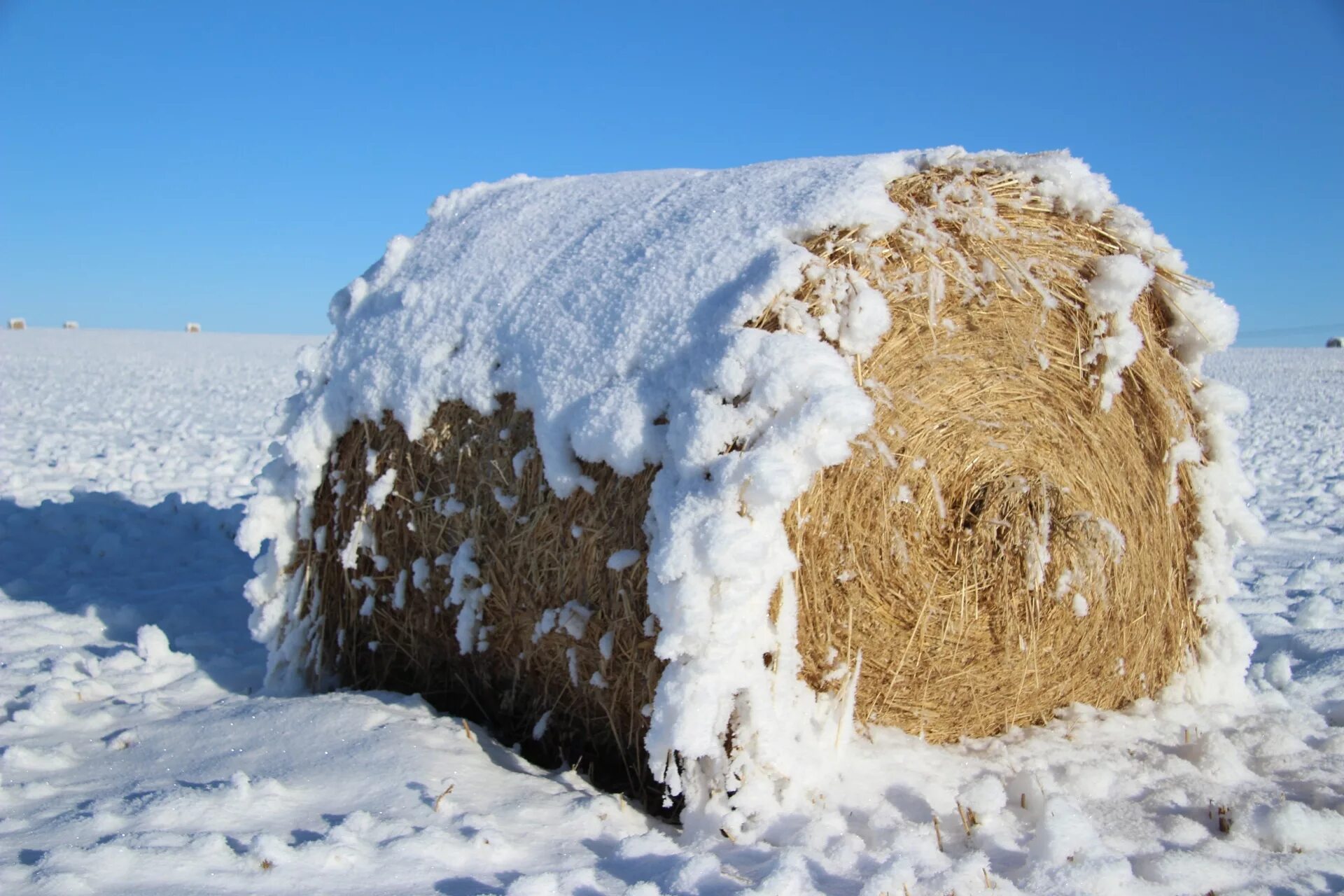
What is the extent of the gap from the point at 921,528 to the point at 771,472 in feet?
2.18

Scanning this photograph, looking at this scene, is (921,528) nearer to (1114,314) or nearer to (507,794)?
(1114,314)

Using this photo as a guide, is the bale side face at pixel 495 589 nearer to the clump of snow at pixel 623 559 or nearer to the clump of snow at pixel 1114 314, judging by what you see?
the clump of snow at pixel 623 559

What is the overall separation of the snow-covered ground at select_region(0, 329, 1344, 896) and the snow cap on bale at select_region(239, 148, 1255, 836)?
174 millimetres

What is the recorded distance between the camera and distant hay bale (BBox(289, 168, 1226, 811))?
2623mm

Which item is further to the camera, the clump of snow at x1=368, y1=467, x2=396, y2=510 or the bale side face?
the clump of snow at x1=368, y1=467, x2=396, y2=510

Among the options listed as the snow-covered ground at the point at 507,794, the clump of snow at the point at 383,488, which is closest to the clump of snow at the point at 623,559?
the snow-covered ground at the point at 507,794

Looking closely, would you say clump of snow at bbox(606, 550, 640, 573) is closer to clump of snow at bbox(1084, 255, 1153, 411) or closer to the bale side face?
the bale side face

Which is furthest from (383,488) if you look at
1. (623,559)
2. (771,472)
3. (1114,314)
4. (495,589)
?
(1114,314)

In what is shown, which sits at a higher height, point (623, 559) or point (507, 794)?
point (623, 559)

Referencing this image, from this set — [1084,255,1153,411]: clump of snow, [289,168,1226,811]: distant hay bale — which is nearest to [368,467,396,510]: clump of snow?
[289,168,1226,811]: distant hay bale

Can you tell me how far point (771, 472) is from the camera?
2.25m

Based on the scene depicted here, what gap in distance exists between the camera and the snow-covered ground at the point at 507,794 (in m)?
2.11

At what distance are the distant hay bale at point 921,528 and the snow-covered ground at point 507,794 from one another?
6.9 inches

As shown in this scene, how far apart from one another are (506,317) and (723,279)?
30.4 inches
